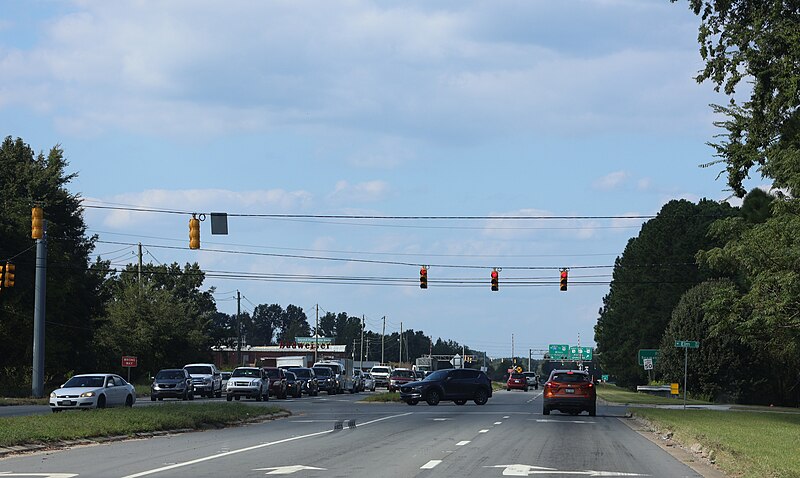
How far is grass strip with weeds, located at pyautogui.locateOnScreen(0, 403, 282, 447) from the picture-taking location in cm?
2120

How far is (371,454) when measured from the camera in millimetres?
18891

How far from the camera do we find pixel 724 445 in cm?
1970

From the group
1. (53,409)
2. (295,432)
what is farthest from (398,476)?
(53,409)

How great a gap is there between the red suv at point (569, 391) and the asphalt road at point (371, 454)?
700cm

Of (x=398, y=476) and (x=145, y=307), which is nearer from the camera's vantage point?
(x=398, y=476)

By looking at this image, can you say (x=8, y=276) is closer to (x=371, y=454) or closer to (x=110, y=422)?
(x=110, y=422)

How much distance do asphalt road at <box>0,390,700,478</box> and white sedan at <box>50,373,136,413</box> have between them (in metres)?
8.85

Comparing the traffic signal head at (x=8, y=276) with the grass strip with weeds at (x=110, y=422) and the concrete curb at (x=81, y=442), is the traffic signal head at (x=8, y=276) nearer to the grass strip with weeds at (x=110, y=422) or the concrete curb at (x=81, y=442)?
the grass strip with weeds at (x=110, y=422)

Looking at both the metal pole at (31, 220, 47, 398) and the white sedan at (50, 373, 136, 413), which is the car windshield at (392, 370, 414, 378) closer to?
the metal pole at (31, 220, 47, 398)

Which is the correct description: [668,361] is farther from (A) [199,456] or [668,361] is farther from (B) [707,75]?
(A) [199,456]

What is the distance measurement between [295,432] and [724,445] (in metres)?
10.8

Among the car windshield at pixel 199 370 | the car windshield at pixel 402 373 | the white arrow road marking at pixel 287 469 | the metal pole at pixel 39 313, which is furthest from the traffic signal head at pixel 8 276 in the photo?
the car windshield at pixel 402 373

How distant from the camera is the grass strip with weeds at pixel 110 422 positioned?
2120 centimetres

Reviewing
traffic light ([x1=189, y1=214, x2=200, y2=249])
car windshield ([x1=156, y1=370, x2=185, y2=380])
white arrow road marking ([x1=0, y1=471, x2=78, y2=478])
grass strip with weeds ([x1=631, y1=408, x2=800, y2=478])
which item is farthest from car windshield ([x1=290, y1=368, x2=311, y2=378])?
white arrow road marking ([x1=0, y1=471, x2=78, y2=478])
